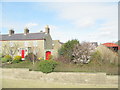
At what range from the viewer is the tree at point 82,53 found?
16.1m

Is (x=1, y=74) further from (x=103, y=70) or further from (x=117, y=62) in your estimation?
(x=117, y=62)

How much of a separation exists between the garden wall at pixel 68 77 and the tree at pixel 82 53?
12.1 feet

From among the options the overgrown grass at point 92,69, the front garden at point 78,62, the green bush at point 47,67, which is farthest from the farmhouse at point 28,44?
the overgrown grass at point 92,69

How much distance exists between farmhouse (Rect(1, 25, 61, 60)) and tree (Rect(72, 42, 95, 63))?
27.2ft

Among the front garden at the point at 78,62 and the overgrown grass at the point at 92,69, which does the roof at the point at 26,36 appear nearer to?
the front garden at the point at 78,62

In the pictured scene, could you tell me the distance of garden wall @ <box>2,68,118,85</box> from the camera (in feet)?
39.3

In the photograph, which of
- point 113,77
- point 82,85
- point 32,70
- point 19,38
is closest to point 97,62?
point 113,77

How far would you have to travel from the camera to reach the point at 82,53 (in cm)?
1634

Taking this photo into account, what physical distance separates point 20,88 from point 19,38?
18226 mm

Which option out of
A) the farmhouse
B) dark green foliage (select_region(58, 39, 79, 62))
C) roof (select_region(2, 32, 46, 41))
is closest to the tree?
dark green foliage (select_region(58, 39, 79, 62))

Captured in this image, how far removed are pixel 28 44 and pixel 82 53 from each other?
14792 mm

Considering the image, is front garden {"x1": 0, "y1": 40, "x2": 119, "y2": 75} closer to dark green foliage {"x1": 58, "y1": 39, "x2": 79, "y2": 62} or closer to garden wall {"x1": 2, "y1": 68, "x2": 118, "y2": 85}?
dark green foliage {"x1": 58, "y1": 39, "x2": 79, "y2": 62}

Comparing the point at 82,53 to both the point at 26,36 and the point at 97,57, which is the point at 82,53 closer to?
the point at 97,57

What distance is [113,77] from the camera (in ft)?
38.7
